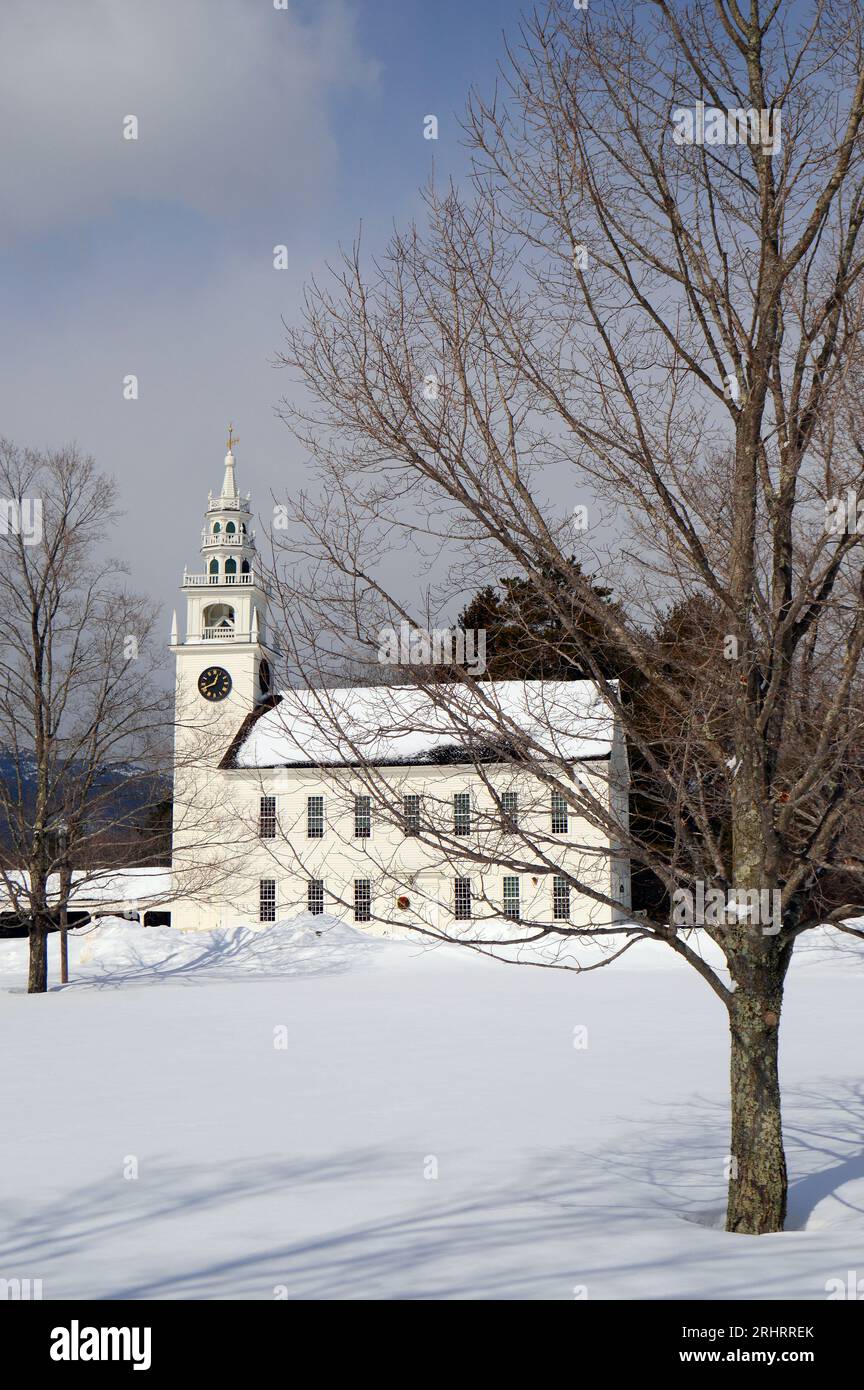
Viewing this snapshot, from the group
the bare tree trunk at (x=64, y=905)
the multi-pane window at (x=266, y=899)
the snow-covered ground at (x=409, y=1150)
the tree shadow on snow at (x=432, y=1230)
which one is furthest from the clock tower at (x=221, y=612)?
the tree shadow on snow at (x=432, y=1230)

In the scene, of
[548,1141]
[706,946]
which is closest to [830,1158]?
[548,1141]

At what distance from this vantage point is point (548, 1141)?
10.3 m

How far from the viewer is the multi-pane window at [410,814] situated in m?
7.21

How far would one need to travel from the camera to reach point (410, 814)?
7.70 metres

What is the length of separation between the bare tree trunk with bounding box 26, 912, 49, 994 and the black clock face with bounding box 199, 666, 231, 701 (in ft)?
111

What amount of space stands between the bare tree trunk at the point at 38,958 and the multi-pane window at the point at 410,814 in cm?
1818

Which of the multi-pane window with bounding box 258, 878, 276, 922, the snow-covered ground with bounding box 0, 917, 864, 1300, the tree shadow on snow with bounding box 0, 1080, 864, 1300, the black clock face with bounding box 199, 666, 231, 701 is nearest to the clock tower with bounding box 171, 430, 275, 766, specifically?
the black clock face with bounding box 199, 666, 231, 701

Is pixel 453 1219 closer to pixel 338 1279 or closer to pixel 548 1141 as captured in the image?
pixel 338 1279

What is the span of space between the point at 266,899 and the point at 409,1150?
4303 centimetres

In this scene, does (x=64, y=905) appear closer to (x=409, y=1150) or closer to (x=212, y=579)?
(x=409, y=1150)

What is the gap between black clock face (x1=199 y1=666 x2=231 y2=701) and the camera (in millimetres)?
57812

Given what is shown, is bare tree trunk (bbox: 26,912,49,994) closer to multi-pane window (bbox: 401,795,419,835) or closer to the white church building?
the white church building
